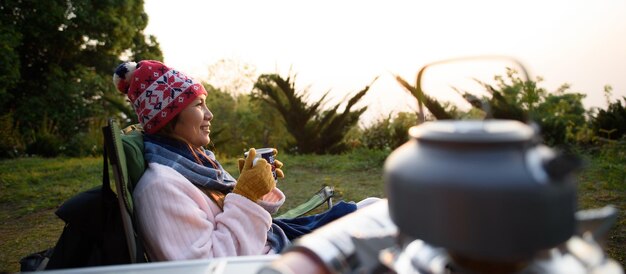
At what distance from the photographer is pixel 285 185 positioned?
232 inches

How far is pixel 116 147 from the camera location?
1716 millimetres

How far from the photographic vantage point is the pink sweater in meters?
1.69

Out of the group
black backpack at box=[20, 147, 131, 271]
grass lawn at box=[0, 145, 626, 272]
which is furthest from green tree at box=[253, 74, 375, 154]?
black backpack at box=[20, 147, 131, 271]

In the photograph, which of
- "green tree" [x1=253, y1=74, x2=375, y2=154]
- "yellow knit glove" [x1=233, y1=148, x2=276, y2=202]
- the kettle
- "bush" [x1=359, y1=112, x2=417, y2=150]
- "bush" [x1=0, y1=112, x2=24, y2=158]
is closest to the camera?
the kettle

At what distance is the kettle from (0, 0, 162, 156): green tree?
14.1 metres

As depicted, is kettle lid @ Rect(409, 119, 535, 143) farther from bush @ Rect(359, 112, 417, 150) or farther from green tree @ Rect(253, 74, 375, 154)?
green tree @ Rect(253, 74, 375, 154)

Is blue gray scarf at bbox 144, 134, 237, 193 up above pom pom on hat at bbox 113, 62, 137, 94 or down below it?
below

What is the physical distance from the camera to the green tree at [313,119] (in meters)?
9.49

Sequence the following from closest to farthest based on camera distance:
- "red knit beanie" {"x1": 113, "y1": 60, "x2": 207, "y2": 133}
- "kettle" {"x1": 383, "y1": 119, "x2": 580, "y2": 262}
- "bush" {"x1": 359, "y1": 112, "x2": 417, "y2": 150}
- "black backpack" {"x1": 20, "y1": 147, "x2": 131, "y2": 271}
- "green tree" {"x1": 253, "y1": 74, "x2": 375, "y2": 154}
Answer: "kettle" {"x1": 383, "y1": 119, "x2": 580, "y2": 262}
"black backpack" {"x1": 20, "y1": 147, "x2": 131, "y2": 271}
"red knit beanie" {"x1": 113, "y1": 60, "x2": 207, "y2": 133}
"bush" {"x1": 359, "y1": 112, "x2": 417, "y2": 150}
"green tree" {"x1": 253, "y1": 74, "x2": 375, "y2": 154}

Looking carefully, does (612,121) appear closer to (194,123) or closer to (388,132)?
(388,132)

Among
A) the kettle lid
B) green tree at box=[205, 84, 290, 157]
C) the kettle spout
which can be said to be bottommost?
green tree at box=[205, 84, 290, 157]

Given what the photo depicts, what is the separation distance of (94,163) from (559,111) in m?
8.18

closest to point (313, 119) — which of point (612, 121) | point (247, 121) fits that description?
point (612, 121)

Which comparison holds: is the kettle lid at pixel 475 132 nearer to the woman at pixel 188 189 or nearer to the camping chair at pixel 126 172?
the woman at pixel 188 189
